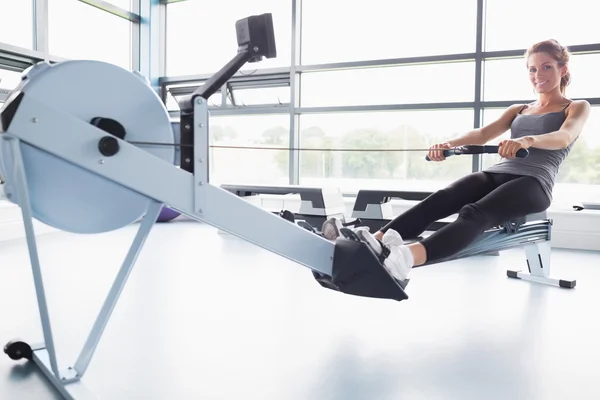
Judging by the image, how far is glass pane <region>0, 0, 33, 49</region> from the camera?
14.1ft

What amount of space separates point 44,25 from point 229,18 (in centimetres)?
192

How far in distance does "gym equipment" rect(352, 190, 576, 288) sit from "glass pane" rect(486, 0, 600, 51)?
1863 mm

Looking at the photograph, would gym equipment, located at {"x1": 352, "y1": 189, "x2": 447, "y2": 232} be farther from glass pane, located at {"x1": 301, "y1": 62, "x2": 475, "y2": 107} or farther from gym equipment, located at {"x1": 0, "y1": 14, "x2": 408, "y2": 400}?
gym equipment, located at {"x1": 0, "y1": 14, "x2": 408, "y2": 400}

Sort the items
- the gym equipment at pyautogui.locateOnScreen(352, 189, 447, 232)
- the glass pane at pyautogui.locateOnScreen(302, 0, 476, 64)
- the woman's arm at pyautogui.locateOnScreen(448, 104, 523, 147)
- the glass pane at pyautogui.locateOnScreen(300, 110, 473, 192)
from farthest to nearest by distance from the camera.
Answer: the glass pane at pyautogui.locateOnScreen(300, 110, 473, 192) → the glass pane at pyautogui.locateOnScreen(302, 0, 476, 64) → the gym equipment at pyautogui.locateOnScreen(352, 189, 447, 232) → the woman's arm at pyautogui.locateOnScreen(448, 104, 523, 147)

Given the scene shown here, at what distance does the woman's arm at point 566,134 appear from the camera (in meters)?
1.79

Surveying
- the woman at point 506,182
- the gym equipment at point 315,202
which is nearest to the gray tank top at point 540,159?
the woman at point 506,182

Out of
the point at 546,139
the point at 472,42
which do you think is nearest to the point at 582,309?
the point at 546,139

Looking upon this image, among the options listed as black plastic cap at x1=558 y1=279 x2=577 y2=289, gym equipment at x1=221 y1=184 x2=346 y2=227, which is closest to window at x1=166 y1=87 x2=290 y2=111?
gym equipment at x1=221 y1=184 x2=346 y2=227

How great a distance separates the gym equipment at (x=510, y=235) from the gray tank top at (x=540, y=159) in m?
0.32

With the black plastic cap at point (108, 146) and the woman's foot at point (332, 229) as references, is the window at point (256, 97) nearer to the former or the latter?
the woman's foot at point (332, 229)

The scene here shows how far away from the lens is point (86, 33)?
516 cm

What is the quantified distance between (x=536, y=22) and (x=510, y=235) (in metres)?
2.71

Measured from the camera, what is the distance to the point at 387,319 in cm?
202

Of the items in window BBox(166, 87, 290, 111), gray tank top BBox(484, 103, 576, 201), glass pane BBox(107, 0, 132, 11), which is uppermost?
glass pane BBox(107, 0, 132, 11)
